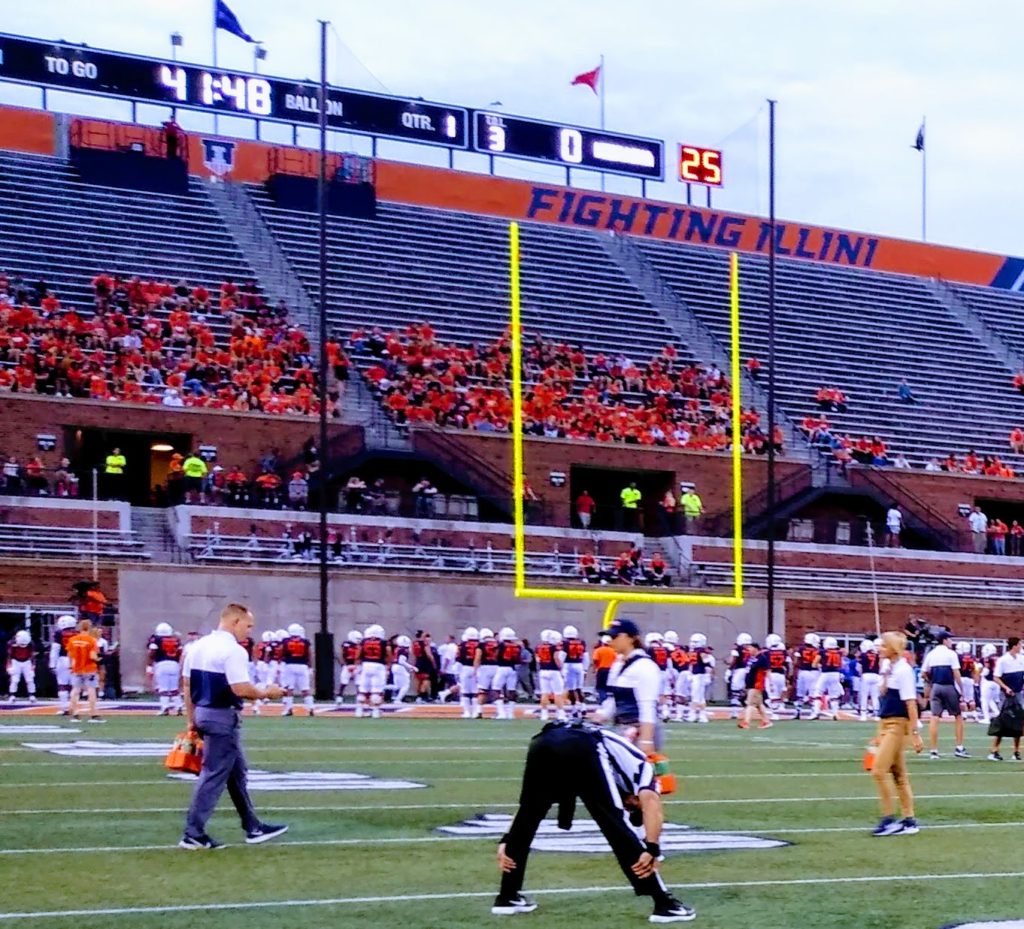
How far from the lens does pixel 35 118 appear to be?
131ft

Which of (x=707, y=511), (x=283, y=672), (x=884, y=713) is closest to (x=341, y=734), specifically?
(x=283, y=672)

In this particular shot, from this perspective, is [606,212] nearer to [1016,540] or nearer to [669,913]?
[1016,540]

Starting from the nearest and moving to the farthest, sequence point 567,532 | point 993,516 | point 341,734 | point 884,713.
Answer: point 884,713 → point 341,734 → point 567,532 → point 993,516

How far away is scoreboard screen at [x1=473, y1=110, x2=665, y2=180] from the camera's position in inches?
1837

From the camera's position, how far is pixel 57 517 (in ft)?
98.4

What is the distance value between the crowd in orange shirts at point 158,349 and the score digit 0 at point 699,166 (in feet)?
51.9

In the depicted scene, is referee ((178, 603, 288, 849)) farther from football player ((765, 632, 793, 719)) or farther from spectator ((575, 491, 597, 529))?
spectator ((575, 491, 597, 529))

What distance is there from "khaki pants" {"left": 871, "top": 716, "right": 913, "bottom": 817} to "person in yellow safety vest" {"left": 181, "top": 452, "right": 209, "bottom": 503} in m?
20.9

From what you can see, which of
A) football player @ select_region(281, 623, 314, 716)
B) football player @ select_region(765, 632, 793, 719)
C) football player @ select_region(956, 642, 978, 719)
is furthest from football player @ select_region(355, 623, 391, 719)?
football player @ select_region(956, 642, 978, 719)

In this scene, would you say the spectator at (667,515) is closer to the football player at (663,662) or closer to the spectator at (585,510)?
the spectator at (585,510)

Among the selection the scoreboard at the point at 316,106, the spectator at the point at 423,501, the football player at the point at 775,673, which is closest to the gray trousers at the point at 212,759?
the football player at the point at 775,673

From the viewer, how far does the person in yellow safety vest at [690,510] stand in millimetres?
36281

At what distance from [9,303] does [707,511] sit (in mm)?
13675

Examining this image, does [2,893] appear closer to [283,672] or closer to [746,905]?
[746,905]
